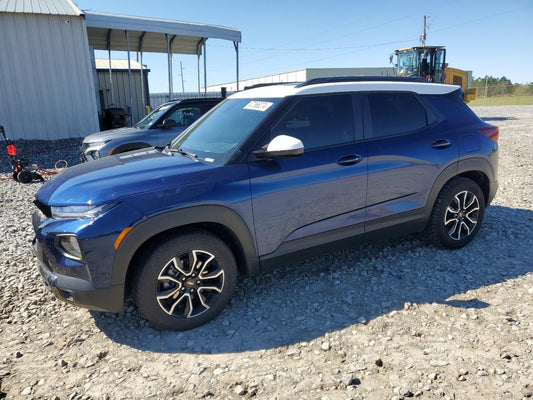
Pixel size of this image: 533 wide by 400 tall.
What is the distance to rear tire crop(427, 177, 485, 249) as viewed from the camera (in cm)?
396

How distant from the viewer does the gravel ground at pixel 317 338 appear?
7.74 feet

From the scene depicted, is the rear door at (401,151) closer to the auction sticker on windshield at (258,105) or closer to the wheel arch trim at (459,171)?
the wheel arch trim at (459,171)

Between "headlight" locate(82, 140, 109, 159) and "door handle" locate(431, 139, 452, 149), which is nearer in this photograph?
"door handle" locate(431, 139, 452, 149)

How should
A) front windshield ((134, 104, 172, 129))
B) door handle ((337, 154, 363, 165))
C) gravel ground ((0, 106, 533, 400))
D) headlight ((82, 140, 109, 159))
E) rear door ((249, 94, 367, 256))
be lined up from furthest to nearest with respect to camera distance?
1. front windshield ((134, 104, 172, 129))
2. headlight ((82, 140, 109, 159))
3. door handle ((337, 154, 363, 165))
4. rear door ((249, 94, 367, 256))
5. gravel ground ((0, 106, 533, 400))

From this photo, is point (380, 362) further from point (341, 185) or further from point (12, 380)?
point (12, 380)

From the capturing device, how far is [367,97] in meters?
3.60

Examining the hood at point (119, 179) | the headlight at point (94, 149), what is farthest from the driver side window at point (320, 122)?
the headlight at point (94, 149)

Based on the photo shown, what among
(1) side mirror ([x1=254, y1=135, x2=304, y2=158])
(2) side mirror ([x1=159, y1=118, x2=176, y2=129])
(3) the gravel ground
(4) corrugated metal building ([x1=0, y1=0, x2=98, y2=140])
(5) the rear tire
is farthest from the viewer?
(4) corrugated metal building ([x1=0, y1=0, x2=98, y2=140])

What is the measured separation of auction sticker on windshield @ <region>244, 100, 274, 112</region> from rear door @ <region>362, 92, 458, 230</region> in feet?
3.07

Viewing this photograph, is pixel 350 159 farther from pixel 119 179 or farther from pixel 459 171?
pixel 119 179

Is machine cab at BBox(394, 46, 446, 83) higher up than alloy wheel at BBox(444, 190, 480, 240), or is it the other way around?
machine cab at BBox(394, 46, 446, 83)

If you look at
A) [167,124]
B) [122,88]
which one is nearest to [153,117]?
[167,124]

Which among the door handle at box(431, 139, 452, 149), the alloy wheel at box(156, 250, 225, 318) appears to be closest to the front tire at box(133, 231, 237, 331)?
the alloy wheel at box(156, 250, 225, 318)

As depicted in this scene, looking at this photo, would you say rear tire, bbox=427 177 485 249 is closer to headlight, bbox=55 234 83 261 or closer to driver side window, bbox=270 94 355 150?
driver side window, bbox=270 94 355 150
